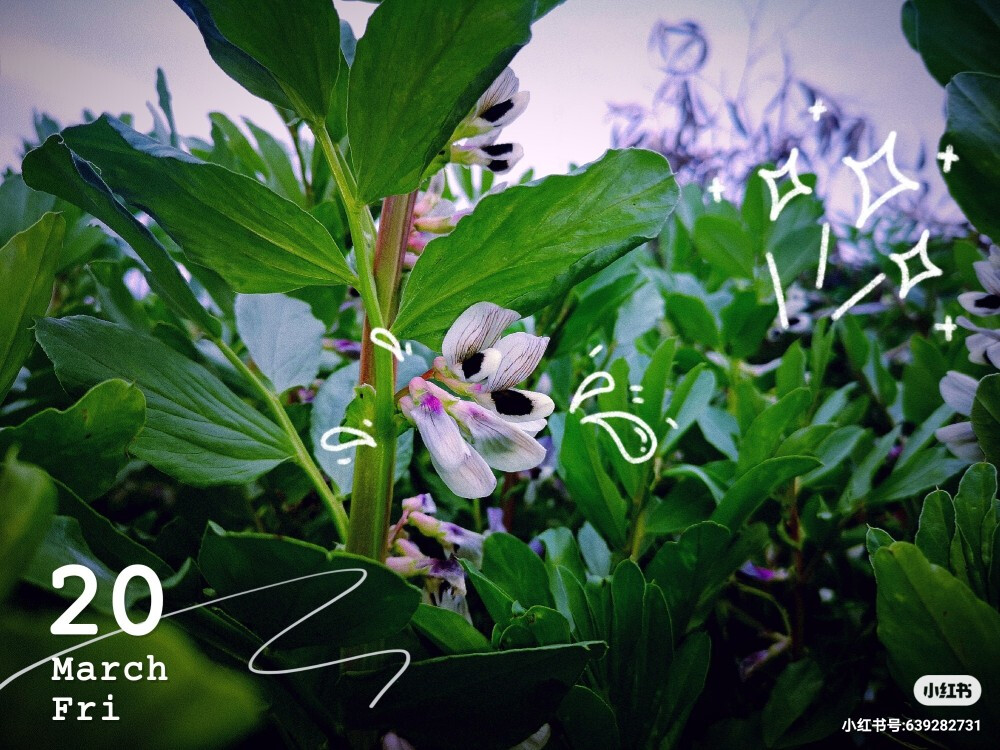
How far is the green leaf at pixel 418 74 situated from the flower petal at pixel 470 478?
0.17 m

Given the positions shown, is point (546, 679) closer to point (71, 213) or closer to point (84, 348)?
point (84, 348)

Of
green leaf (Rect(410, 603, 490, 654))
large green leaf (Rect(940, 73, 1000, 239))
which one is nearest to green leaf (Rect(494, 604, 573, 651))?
green leaf (Rect(410, 603, 490, 654))

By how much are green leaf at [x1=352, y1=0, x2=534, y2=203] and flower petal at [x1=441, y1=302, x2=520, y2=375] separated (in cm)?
9

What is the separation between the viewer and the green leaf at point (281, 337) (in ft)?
1.88

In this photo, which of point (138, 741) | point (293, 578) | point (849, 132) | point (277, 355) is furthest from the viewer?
point (849, 132)

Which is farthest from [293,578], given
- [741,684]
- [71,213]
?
[71,213]

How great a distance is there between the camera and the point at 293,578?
31cm

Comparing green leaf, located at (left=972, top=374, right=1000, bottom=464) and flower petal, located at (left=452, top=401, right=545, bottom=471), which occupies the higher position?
flower petal, located at (left=452, top=401, right=545, bottom=471)

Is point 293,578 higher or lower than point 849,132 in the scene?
lower

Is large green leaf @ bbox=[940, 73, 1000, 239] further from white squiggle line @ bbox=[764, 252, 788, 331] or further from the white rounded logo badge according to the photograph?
the white rounded logo badge

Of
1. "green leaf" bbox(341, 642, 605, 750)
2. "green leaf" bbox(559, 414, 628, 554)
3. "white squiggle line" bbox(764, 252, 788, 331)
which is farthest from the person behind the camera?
"white squiggle line" bbox(764, 252, 788, 331)

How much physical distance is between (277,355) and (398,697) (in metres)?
0.32

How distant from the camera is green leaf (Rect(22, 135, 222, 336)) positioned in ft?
1.22

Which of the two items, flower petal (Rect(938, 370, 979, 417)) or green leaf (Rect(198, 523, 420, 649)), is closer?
green leaf (Rect(198, 523, 420, 649))
